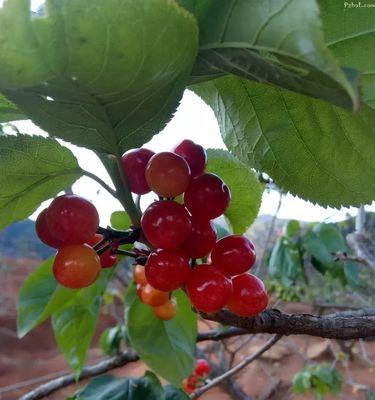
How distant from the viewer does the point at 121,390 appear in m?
1.04

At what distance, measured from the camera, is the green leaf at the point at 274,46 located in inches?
11.2

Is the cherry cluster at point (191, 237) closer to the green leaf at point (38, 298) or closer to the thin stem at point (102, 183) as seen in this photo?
the thin stem at point (102, 183)

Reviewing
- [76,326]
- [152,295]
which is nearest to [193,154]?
[152,295]

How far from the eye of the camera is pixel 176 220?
1.67 ft

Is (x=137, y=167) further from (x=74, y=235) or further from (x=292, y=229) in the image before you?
(x=292, y=229)

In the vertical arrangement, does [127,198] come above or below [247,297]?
above

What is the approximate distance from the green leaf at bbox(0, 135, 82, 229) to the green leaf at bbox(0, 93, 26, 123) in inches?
2.4

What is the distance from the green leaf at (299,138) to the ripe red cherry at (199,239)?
108 millimetres

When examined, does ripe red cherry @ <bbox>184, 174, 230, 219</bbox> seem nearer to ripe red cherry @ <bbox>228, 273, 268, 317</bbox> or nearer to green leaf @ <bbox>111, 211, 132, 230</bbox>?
ripe red cherry @ <bbox>228, 273, 268, 317</bbox>

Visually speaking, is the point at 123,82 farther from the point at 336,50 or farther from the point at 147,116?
the point at 336,50

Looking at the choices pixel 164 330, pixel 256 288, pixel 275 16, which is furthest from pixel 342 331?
pixel 164 330

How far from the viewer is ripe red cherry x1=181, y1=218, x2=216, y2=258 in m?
0.55

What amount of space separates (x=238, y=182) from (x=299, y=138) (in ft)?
0.54

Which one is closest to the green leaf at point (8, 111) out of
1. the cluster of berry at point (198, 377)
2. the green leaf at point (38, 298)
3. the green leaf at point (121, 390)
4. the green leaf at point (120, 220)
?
the green leaf at point (120, 220)
